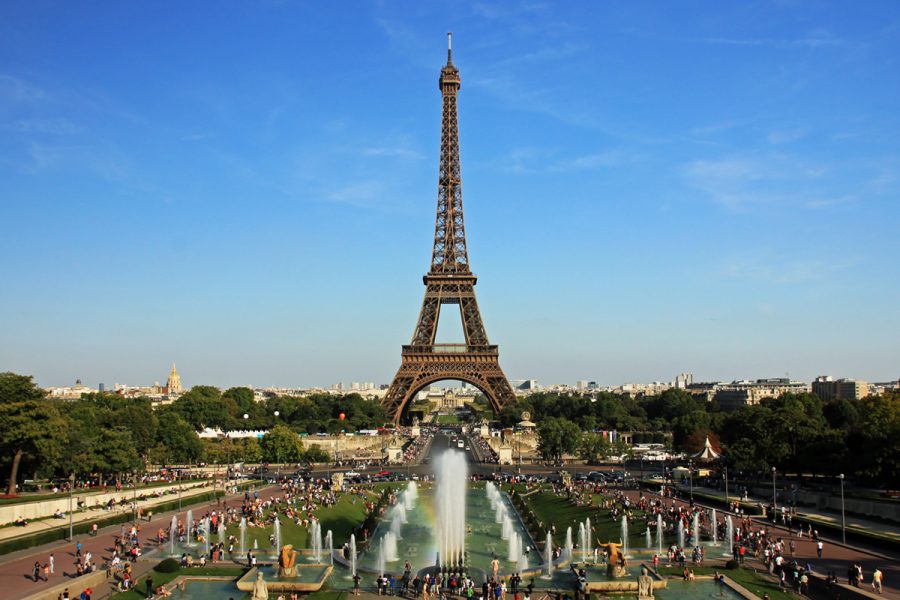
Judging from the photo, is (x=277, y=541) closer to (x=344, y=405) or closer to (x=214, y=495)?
(x=214, y=495)

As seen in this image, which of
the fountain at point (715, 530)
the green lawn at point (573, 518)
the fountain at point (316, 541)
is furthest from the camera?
the green lawn at point (573, 518)

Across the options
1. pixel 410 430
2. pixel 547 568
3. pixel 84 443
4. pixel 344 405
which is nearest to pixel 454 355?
pixel 410 430

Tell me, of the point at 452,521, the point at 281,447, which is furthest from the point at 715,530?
the point at 281,447

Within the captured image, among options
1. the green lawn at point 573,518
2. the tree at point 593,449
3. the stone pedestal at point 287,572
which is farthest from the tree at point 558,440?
the stone pedestal at point 287,572

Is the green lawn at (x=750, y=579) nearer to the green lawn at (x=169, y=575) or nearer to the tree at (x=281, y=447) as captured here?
the green lawn at (x=169, y=575)

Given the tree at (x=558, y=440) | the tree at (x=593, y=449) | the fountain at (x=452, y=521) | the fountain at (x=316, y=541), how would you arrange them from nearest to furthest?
the fountain at (x=452, y=521) < the fountain at (x=316, y=541) < the tree at (x=593, y=449) < the tree at (x=558, y=440)

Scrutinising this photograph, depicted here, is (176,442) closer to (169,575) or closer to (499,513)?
(499,513)
